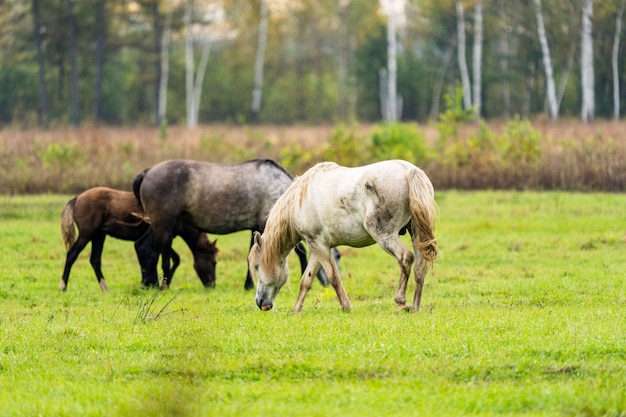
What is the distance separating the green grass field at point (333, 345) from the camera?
6.66m

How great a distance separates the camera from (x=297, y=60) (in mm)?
61156

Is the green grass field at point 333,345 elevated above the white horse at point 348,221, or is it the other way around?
the white horse at point 348,221

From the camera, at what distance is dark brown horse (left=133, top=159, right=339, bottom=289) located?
1419cm

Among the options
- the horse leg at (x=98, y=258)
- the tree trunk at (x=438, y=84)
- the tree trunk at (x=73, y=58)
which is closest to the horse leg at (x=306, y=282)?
the horse leg at (x=98, y=258)

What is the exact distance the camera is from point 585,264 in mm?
14383

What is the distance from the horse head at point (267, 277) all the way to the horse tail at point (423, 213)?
5.61ft

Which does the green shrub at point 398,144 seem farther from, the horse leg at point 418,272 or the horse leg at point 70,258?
the horse leg at point 418,272

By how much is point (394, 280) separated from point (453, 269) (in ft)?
3.77

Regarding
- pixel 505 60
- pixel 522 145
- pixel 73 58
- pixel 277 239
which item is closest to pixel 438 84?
pixel 505 60

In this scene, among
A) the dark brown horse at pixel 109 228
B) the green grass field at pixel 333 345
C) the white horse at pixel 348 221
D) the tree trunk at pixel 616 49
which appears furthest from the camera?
the tree trunk at pixel 616 49

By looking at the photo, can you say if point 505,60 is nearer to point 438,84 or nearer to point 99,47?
point 438,84

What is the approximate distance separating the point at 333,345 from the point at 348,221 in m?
2.47

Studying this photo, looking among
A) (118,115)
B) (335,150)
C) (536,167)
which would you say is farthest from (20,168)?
(118,115)

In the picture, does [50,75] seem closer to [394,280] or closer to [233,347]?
[394,280]
